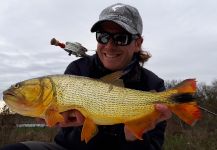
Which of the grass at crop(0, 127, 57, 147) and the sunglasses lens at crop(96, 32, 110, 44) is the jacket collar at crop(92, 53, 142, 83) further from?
the grass at crop(0, 127, 57, 147)

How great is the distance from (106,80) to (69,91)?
0.33 metres

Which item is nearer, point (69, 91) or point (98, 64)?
point (69, 91)

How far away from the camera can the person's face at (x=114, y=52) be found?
5.10 meters

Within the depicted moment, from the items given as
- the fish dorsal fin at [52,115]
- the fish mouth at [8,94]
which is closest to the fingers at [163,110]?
the fish dorsal fin at [52,115]

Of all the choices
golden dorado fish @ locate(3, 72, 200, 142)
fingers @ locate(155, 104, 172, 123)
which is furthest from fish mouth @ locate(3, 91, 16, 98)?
fingers @ locate(155, 104, 172, 123)

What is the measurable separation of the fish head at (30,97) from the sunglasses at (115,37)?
1263mm

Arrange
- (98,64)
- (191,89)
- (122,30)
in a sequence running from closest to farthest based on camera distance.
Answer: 1. (191,89)
2. (122,30)
3. (98,64)

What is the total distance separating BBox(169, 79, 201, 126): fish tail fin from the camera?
387 centimetres

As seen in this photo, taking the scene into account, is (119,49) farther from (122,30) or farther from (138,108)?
(138,108)

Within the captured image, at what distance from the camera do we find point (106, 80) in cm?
406

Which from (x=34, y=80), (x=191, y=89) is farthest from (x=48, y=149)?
(x=191, y=89)

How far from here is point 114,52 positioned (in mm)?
5168

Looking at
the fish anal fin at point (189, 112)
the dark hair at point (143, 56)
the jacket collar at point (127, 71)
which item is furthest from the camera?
the dark hair at point (143, 56)

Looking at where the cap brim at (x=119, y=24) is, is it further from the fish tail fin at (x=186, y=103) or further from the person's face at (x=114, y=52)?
the fish tail fin at (x=186, y=103)
